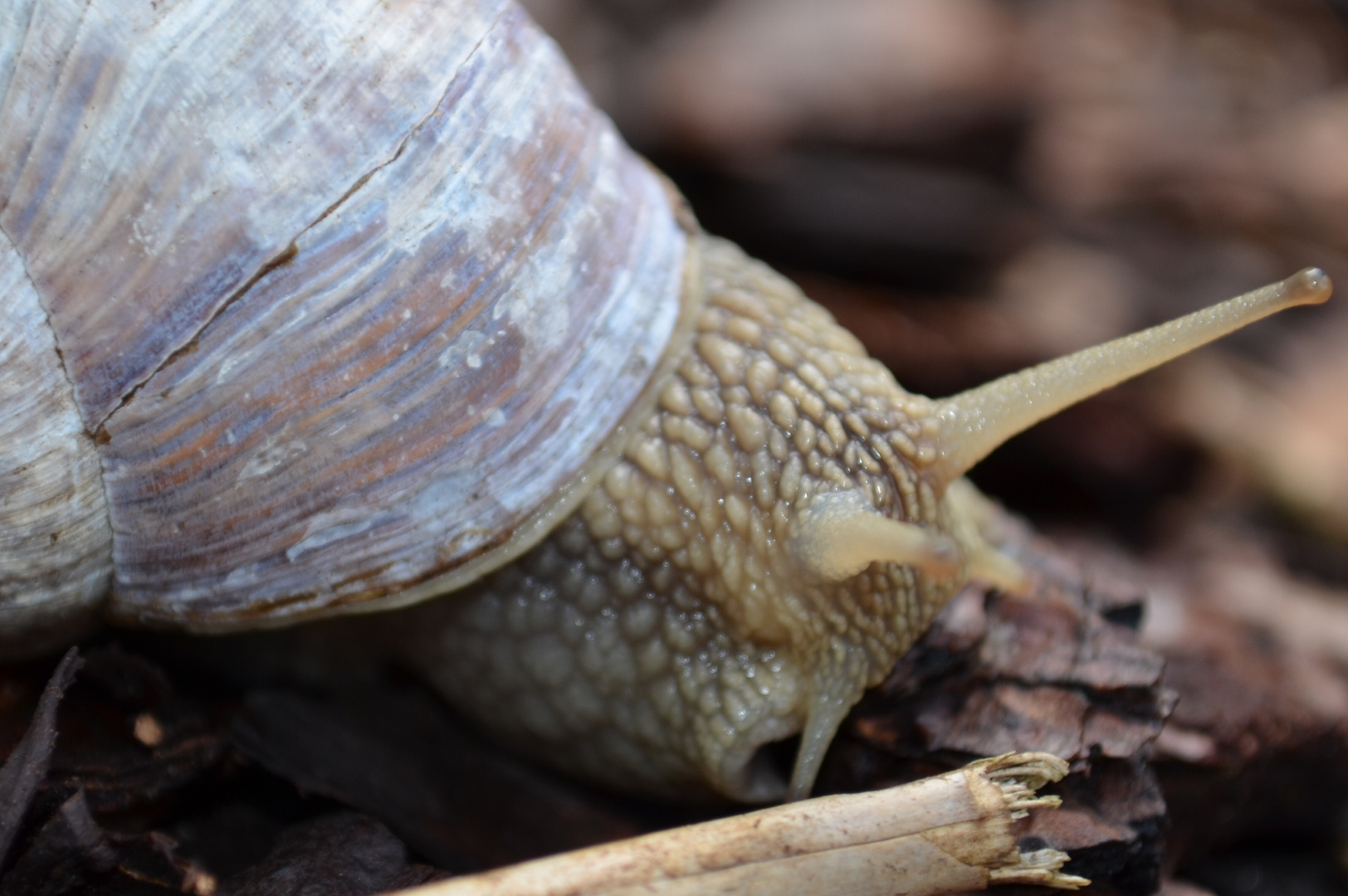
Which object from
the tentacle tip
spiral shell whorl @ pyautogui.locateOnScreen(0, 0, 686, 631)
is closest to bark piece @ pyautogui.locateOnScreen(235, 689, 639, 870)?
spiral shell whorl @ pyautogui.locateOnScreen(0, 0, 686, 631)

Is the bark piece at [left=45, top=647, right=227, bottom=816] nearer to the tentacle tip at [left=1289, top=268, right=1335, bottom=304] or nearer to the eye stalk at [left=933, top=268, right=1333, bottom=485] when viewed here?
the eye stalk at [left=933, top=268, right=1333, bottom=485]

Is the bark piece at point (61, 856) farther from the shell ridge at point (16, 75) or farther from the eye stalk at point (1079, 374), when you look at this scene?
the eye stalk at point (1079, 374)

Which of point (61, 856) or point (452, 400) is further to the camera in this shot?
point (452, 400)

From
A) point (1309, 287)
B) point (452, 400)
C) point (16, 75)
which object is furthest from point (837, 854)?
point (16, 75)

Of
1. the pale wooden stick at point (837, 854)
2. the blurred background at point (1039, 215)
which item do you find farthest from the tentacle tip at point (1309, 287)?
the blurred background at point (1039, 215)

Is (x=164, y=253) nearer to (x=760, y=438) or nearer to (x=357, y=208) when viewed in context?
(x=357, y=208)

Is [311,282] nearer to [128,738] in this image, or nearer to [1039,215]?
[128,738]
